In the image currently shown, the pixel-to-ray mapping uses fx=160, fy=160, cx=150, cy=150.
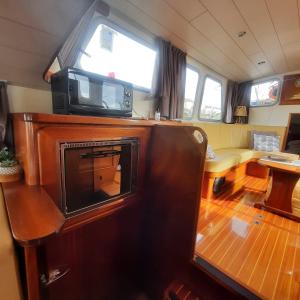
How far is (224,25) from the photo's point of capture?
6.68 ft

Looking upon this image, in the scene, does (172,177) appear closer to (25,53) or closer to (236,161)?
(25,53)

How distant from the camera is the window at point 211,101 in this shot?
3666 mm

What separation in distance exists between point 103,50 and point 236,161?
255 cm

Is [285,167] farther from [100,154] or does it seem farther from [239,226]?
[100,154]

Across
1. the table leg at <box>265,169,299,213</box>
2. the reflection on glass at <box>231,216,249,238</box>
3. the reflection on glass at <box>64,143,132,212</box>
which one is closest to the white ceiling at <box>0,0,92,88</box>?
the reflection on glass at <box>64,143,132,212</box>

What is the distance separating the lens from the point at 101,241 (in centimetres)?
98

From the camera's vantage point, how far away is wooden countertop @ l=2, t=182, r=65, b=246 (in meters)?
0.39

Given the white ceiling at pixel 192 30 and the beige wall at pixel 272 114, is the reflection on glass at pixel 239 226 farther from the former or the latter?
the beige wall at pixel 272 114

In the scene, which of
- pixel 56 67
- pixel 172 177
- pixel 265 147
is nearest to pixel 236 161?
pixel 265 147

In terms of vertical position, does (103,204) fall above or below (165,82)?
below


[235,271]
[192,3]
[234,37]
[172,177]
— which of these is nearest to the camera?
[172,177]

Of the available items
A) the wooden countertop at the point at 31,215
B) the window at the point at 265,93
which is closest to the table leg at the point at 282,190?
the wooden countertop at the point at 31,215

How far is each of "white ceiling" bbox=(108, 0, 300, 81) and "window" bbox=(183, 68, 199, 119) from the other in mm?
294

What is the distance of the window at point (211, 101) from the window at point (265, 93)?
1164mm
